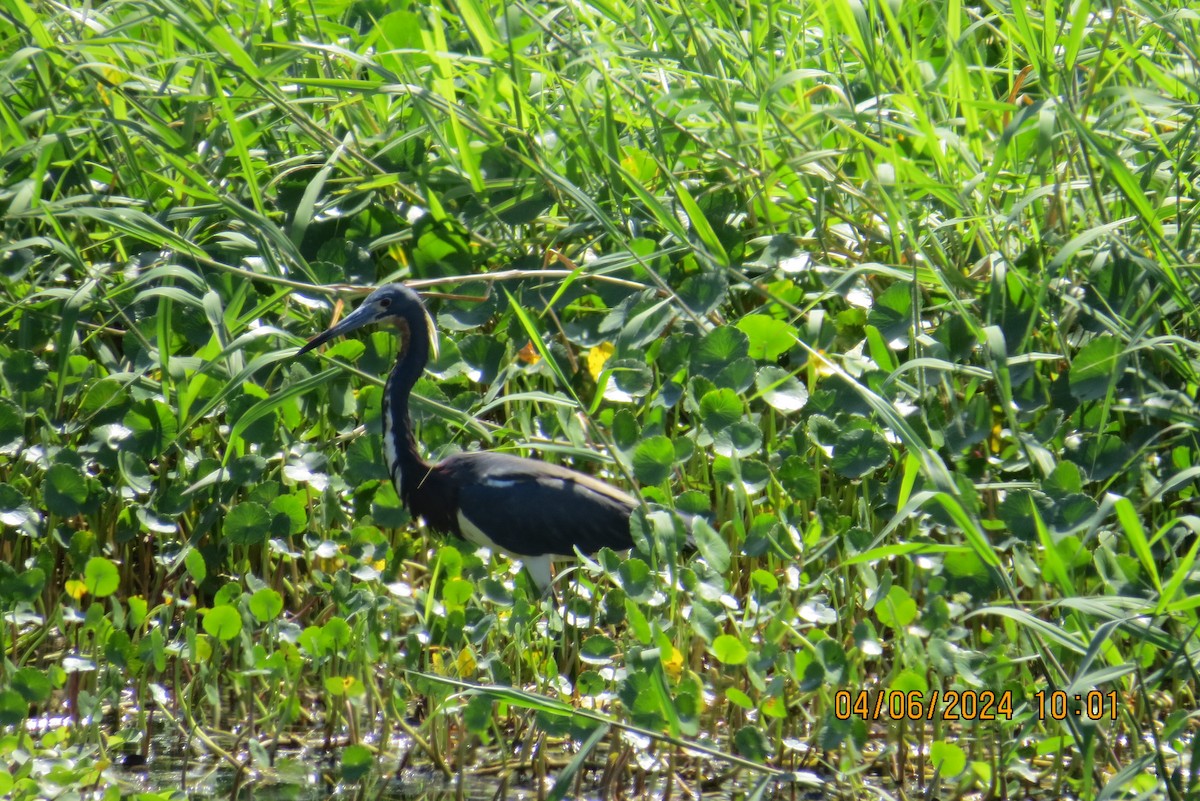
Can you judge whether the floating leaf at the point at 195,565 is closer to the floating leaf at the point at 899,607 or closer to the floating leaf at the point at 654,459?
the floating leaf at the point at 654,459

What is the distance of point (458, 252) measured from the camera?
13.4 feet

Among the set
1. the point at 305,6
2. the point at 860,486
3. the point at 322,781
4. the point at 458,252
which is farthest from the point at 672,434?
the point at 305,6

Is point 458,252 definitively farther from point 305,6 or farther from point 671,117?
point 305,6

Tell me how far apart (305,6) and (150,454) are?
1.77m

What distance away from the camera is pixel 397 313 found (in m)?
3.77

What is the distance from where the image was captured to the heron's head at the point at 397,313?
3.75 m

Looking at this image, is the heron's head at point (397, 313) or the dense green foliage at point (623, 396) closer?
the dense green foliage at point (623, 396)

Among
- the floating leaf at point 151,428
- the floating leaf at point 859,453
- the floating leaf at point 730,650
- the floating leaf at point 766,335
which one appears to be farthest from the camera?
the floating leaf at point 151,428

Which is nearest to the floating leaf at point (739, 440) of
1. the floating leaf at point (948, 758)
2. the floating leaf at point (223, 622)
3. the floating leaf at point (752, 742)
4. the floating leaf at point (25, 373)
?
the floating leaf at point (752, 742)

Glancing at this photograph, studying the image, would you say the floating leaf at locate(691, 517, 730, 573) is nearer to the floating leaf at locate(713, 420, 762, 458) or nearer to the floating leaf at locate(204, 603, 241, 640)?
the floating leaf at locate(713, 420, 762, 458)

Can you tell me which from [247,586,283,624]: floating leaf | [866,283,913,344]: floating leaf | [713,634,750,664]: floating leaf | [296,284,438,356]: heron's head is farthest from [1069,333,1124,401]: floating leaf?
[247,586,283,624]: floating leaf

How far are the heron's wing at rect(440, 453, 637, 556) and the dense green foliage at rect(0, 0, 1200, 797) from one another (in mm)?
151

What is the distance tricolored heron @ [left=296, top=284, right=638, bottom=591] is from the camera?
3.76m

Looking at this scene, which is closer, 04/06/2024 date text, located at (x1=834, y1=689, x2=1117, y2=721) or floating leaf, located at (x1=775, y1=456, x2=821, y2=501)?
04/06/2024 date text, located at (x1=834, y1=689, x2=1117, y2=721)
